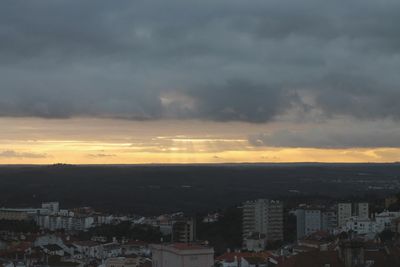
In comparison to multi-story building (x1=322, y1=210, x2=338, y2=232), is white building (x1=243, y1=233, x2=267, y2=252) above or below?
below

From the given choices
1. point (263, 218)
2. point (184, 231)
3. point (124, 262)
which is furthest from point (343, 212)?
point (124, 262)

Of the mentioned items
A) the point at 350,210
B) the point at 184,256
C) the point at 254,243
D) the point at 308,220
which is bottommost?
the point at 254,243

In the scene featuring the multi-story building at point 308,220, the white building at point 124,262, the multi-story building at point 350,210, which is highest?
the multi-story building at point 350,210

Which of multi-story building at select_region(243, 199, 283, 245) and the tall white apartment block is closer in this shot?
the tall white apartment block

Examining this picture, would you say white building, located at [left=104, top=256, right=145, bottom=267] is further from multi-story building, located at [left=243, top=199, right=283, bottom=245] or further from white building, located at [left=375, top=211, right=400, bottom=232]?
multi-story building, located at [left=243, top=199, right=283, bottom=245]

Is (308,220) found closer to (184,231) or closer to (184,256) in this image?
(184,231)

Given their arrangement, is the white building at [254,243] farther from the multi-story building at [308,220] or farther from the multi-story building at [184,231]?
the multi-story building at [308,220]

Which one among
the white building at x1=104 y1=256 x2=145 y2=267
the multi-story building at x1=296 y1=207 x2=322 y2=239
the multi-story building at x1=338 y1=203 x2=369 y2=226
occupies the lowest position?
the white building at x1=104 y1=256 x2=145 y2=267

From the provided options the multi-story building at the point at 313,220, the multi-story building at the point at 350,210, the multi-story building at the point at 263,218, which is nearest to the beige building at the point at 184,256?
the multi-story building at the point at 313,220

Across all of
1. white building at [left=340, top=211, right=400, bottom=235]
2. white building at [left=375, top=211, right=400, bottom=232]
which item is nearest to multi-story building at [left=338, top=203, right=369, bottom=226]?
white building at [left=340, top=211, right=400, bottom=235]
